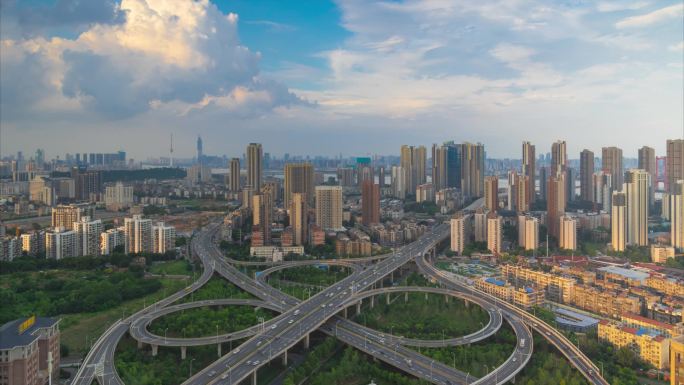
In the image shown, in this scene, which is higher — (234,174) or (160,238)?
(234,174)

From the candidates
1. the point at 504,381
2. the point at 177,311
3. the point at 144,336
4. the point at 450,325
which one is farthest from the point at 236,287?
the point at 504,381

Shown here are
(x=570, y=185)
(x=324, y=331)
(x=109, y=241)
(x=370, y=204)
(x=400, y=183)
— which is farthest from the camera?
(x=400, y=183)

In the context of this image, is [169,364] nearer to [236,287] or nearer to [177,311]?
[177,311]

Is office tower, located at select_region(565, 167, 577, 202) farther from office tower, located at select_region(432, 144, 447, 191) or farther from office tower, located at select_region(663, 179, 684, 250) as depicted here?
office tower, located at select_region(663, 179, 684, 250)

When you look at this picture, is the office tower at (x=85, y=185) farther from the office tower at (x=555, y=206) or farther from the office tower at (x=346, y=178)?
the office tower at (x=555, y=206)

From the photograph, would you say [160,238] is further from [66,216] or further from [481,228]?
[481,228]

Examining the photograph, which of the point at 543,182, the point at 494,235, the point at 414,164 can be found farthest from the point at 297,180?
the point at 543,182
